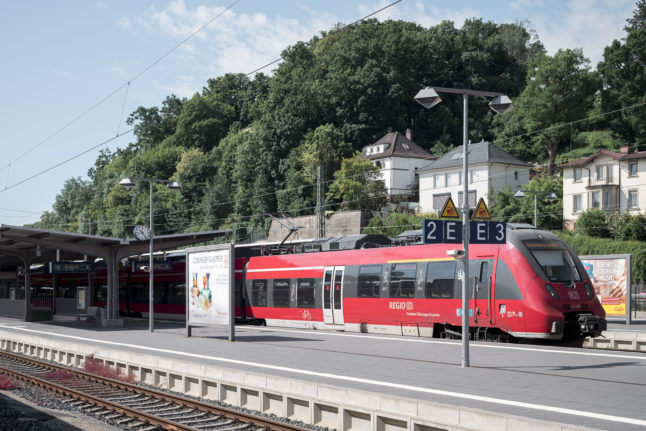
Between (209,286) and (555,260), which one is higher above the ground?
(555,260)

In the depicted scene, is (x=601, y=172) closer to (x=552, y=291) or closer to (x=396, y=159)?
(x=396, y=159)

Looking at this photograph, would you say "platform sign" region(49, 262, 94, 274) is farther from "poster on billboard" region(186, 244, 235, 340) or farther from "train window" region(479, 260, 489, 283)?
"train window" region(479, 260, 489, 283)

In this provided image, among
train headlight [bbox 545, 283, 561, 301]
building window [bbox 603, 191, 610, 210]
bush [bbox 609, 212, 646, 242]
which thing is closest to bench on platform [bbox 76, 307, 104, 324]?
train headlight [bbox 545, 283, 561, 301]

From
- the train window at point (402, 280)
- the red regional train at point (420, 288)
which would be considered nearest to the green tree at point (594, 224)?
the red regional train at point (420, 288)

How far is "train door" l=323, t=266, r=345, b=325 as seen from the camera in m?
26.2

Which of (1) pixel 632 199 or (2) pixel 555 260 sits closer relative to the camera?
(2) pixel 555 260

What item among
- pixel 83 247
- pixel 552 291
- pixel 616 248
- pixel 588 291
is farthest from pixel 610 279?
pixel 616 248

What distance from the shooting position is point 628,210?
62.3m

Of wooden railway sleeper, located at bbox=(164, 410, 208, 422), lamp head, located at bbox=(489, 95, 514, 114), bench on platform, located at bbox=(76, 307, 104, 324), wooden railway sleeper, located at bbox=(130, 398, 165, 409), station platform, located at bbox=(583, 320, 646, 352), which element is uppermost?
lamp head, located at bbox=(489, 95, 514, 114)

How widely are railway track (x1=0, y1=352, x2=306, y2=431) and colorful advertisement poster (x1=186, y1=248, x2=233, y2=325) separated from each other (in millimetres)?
4913

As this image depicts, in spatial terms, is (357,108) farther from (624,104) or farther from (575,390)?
(575,390)

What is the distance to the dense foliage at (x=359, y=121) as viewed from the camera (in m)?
79.6

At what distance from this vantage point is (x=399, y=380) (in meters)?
13.3

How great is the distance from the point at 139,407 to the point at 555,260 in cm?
1137
